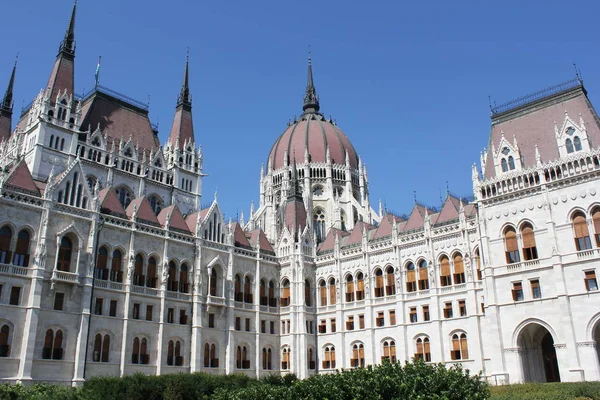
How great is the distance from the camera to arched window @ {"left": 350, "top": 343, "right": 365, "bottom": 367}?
4766cm

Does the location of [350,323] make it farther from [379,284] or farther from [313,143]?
[313,143]

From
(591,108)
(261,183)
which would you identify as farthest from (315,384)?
(261,183)

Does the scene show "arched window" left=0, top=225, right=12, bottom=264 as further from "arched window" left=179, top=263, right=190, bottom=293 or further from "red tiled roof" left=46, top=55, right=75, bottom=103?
"red tiled roof" left=46, top=55, right=75, bottom=103

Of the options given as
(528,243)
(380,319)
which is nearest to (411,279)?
(380,319)

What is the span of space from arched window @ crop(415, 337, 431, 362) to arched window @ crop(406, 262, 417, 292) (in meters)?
4.24

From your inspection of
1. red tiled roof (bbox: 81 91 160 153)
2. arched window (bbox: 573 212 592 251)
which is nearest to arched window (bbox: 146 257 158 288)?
red tiled roof (bbox: 81 91 160 153)

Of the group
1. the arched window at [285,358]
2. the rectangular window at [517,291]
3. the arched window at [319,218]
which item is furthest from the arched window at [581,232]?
the arched window at [319,218]

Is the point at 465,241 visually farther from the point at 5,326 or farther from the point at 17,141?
the point at 17,141

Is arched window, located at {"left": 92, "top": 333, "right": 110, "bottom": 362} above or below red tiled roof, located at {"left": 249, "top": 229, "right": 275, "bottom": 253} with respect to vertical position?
below

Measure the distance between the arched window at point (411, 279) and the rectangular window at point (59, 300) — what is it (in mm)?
27177

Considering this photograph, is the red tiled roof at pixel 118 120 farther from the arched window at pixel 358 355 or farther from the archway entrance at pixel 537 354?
the archway entrance at pixel 537 354

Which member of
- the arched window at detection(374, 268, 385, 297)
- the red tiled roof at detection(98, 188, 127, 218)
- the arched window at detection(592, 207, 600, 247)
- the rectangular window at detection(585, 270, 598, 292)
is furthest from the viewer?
the arched window at detection(374, 268, 385, 297)

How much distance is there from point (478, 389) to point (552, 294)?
21.9 meters

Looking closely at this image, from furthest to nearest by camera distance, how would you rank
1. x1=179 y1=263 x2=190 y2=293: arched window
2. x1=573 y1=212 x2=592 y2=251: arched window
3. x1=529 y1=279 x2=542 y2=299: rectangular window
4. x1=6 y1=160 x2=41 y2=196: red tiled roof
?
x1=179 y1=263 x2=190 y2=293: arched window < x1=6 y1=160 x2=41 y2=196: red tiled roof < x1=529 y1=279 x2=542 y2=299: rectangular window < x1=573 y1=212 x2=592 y2=251: arched window
